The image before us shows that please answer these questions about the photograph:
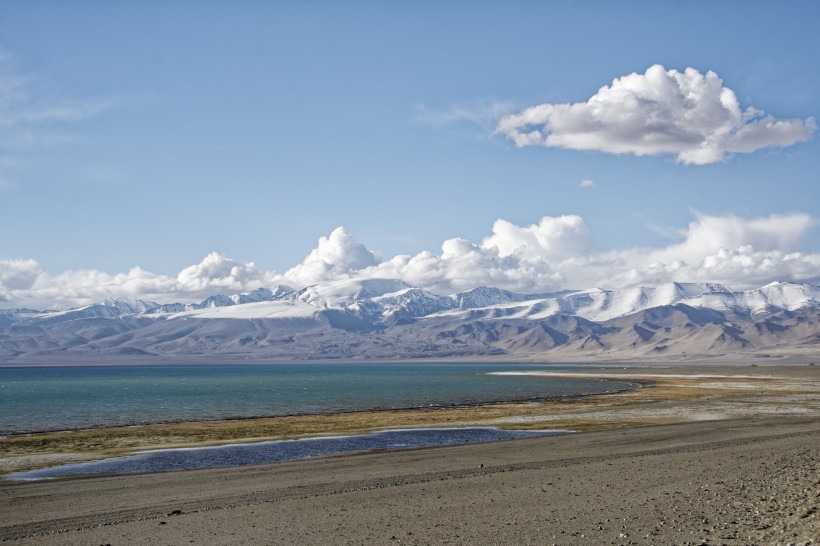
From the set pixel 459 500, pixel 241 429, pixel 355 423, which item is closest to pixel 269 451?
pixel 241 429

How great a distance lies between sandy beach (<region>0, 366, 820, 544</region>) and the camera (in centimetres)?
2303

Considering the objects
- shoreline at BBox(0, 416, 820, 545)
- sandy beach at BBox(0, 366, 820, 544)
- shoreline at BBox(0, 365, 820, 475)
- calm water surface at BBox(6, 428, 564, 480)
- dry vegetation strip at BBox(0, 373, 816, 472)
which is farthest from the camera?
shoreline at BBox(0, 365, 820, 475)

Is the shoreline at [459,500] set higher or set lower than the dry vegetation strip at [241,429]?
higher

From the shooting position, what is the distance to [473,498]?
95.1 feet

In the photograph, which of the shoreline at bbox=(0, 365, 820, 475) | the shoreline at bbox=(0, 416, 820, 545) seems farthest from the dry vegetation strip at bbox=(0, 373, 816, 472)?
the shoreline at bbox=(0, 416, 820, 545)

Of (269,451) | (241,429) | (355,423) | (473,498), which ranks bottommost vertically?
(355,423)

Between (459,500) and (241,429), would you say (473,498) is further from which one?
(241,429)

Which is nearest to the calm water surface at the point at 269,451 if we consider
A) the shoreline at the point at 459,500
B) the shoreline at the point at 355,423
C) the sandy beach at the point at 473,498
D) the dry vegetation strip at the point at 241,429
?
the shoreline at the point at 355,423

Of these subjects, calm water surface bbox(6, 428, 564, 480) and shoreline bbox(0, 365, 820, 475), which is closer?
calm water surface bbox(6, 428, 564, 480)

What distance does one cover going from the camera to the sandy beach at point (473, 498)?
23031mm

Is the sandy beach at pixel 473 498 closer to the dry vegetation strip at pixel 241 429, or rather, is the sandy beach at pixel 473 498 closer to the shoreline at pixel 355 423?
the dry vegetation strip at pixel 241 429

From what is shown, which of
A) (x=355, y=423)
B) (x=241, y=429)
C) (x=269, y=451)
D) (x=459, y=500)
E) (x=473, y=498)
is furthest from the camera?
(x=355, y=423)

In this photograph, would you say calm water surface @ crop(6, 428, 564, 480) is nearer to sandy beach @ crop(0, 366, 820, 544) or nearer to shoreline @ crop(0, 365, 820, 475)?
shoreline @ crop(0, 365, 820, 475)

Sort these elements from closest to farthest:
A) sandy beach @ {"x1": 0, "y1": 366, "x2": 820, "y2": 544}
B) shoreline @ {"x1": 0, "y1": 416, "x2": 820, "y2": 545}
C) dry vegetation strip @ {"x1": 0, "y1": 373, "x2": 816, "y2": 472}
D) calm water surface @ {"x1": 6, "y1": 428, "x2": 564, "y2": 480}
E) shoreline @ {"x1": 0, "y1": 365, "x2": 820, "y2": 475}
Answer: shoreline @ {"x1": 0, "y1": 416, "x2": 820, "y2": 545} → sandy beach @ {"x1": 0, "y1": 366, "x2": 820, "y2": 544} → calm water surface @ {"x1": 6, "y1": 428, "x2": 564, "y2": 480} → dry vegetation strip @ {"x1": 0, "y1": 373, "x2": 816, "y2": 472} → shoreline @ {"x1": 0, "y1": 365, "x2": 820, "y2": 475}
